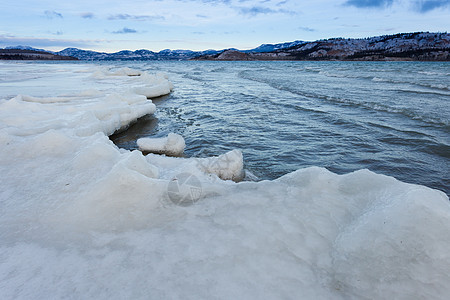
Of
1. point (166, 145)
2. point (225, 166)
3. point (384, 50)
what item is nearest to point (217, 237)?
point (225, 166)

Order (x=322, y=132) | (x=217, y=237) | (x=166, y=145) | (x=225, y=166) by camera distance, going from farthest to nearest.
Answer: (x=322, y=132)
(x=166, y=145)
(x=225, y=166)
(x=217, y=237)

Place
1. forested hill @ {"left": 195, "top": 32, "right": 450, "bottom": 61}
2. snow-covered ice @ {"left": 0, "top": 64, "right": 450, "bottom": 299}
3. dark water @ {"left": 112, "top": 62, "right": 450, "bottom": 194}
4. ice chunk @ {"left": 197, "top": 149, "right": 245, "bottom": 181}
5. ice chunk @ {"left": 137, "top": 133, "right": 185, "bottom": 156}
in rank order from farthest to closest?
forested hill @ {"left": 195, "top": 32, "right": 450, "bottom": 61} < ice chunk @ {"left": 137, "top": 133, "right": 185, "bottom": 156} < dark water @ {"left": 112, "top": 62, "right": 450, "bottom": 194} < ice chunk @ {"left": 197, "top": 149, "right": 245, "bottom": 181} < snow-covered ice @ {"left": 0, "top": 64, "right": 450, "bottom": 299}

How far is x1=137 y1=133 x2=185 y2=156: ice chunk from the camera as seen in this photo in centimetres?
545

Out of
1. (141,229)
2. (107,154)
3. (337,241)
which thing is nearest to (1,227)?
(141,229)

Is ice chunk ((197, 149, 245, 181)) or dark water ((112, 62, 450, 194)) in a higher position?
ice chunk ((197, 149, 245, 181))

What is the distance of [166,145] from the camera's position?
18.0 feet

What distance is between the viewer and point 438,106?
9945 millimetres

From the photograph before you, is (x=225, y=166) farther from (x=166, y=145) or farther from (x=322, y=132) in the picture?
(x=322, y=132)

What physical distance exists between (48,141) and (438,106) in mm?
12630

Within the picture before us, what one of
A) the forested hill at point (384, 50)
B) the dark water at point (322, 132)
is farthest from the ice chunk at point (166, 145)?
the forested hill at point (384, 50)

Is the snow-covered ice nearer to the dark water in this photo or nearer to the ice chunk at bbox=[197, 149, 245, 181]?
the ice chunk at bbox=[197, 149, 245, 181]

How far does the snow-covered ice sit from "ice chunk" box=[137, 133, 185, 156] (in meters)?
2.04

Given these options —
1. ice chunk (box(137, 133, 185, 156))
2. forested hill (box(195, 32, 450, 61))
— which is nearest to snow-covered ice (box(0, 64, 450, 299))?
ice chunk (box(137, 133, 185, 156))

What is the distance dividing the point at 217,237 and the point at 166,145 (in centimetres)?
356
